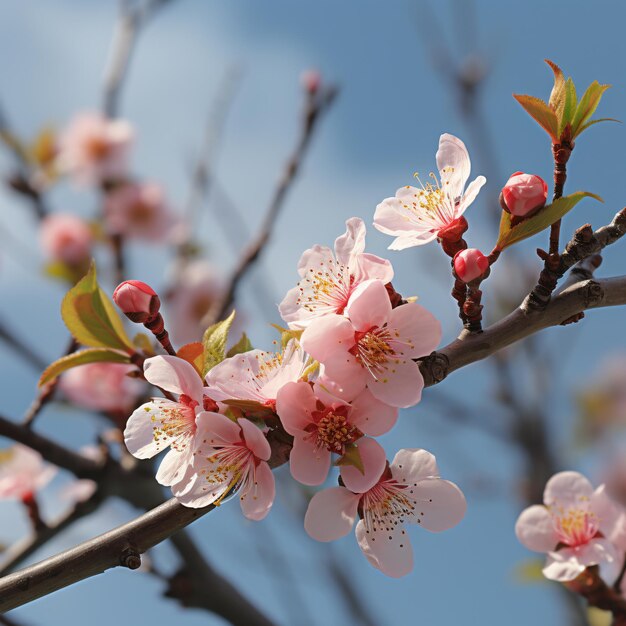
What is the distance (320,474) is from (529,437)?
3207 mm

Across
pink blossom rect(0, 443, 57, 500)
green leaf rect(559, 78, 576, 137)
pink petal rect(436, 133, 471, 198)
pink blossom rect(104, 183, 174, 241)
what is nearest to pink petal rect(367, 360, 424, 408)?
pink petal rect(436, 133, 471, 198)

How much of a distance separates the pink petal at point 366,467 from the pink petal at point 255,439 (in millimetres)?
119

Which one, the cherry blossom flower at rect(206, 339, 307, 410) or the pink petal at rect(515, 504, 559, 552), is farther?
the pink petal at rect(515, 504, 559, 552)

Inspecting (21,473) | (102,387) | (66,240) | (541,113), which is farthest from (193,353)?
(66,240)

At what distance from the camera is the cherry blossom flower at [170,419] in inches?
43.6

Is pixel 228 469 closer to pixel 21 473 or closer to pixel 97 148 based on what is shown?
pixel 21 473

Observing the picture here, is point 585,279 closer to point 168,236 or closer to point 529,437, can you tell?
point 529,437

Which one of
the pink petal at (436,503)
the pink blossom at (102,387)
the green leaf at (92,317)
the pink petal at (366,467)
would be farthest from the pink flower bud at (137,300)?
the pink blossom at (102,387)

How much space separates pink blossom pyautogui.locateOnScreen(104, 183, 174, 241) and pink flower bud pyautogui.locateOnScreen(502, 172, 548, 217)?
339cm

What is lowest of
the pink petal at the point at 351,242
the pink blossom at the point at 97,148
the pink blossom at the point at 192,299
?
the pink blossom at the point at 192,299

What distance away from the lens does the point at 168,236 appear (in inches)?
196

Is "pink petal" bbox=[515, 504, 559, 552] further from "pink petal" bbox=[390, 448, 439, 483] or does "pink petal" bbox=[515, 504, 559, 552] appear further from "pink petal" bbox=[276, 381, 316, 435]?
"pink petal" bbox=[276, 381, 316, 435]

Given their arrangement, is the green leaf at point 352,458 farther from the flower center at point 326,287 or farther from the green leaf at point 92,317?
the green leaf at point 92,317

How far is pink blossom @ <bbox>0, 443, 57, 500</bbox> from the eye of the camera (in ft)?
6.28
